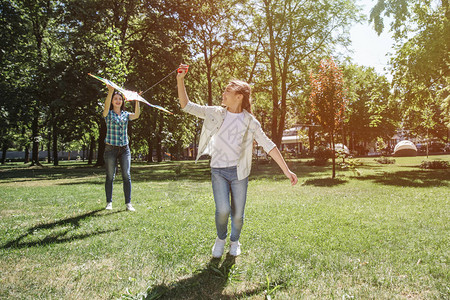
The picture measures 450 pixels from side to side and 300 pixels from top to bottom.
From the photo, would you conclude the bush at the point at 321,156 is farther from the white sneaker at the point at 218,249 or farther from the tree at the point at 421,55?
the white sneaker at the point at 218,249

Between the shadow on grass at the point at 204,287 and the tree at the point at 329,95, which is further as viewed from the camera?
the tree at the point at 329,95

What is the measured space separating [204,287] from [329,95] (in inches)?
520

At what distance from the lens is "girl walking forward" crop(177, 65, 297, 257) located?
147 inches

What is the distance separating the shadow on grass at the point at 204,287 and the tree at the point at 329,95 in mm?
12276

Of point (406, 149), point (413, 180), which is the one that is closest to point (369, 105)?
point (413, 180)

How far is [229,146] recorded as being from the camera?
147 inches

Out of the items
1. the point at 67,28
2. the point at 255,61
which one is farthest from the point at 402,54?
the point at 67,28

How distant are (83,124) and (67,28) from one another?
24.8 feet

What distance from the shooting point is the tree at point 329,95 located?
47.3 ft

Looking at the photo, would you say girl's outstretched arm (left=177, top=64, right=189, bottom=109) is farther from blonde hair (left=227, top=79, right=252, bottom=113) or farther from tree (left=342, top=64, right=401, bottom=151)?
tree (left=342, top=64, right=401, bottom=151)

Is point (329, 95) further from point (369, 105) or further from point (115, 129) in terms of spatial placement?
point (115, 129)

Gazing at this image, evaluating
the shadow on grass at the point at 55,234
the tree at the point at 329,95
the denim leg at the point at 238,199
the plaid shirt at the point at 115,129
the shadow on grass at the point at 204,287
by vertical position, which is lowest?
the shadow on grass at the point at 204,287

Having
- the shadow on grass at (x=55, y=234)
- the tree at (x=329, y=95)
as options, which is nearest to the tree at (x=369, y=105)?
the tree at (x=329, y=95)

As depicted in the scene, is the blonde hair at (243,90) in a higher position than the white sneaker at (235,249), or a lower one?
Answer: higher
